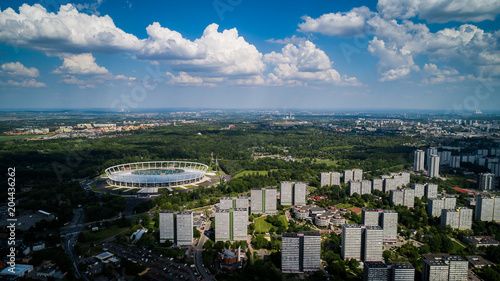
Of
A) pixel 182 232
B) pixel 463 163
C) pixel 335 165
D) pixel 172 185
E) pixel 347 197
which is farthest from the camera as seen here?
pixel 335 165

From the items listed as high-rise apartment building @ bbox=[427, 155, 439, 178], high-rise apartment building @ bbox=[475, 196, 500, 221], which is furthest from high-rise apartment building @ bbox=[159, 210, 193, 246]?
high-rise apartment building @ bbox=[427, 155, 439, 178]

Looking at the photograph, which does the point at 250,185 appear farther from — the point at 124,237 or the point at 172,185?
the point at 124,237

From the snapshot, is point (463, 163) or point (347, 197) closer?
point (347, 197)

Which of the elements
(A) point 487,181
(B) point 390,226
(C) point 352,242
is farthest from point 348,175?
(C) point 352,242

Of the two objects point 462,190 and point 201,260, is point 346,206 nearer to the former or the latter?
point 462,190

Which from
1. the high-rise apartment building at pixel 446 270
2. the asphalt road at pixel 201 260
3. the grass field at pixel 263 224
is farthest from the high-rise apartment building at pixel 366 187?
the asphalt road at pixel 201 260

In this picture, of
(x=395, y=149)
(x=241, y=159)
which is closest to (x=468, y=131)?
(x=395, y=149)

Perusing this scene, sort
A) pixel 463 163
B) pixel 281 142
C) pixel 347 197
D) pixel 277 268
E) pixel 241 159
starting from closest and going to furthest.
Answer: pixel 277 268 → pixel 347 197 → pixel 463 163 → pixel 241 159 → pixel 281 142
